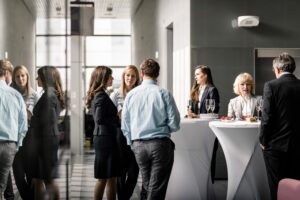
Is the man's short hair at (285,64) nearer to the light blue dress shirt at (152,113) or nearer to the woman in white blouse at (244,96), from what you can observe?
the light blue dress shirt at (152,113)

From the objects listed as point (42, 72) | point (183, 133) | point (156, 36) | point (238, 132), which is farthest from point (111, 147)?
point (156, 36)

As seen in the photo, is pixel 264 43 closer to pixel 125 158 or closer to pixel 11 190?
pixel 125 158

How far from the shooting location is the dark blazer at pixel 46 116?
1.67m

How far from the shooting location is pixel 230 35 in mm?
7324

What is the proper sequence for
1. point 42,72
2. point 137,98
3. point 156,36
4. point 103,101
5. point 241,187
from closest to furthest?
1. point 42,72
2. point 137,98
3. point 103,101
4. point 241,187
5. point 156,36

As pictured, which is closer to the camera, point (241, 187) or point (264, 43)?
point (241, 187)

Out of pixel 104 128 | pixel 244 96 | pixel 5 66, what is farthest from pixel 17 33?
pixel 244 96

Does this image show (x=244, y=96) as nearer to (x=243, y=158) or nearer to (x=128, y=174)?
(x=243, y=158)

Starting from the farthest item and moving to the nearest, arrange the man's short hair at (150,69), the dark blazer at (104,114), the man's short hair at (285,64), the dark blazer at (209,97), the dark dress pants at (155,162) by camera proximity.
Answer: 1. the dark blazer at (209,97)
2. the dark blazer at (104,114)
3. the man's short hair at (285,64)
4. the man's short hair at (150,69)
5. the dark dress pants at (155,162)

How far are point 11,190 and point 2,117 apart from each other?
0.81 ft

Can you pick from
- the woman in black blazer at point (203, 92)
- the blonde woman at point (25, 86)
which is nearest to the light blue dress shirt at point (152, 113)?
the woman in black blazer at point (203, 92)

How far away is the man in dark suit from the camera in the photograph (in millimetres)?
4156

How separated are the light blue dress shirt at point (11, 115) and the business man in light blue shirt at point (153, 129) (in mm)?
2237

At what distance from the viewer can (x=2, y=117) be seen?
5.23 ft
